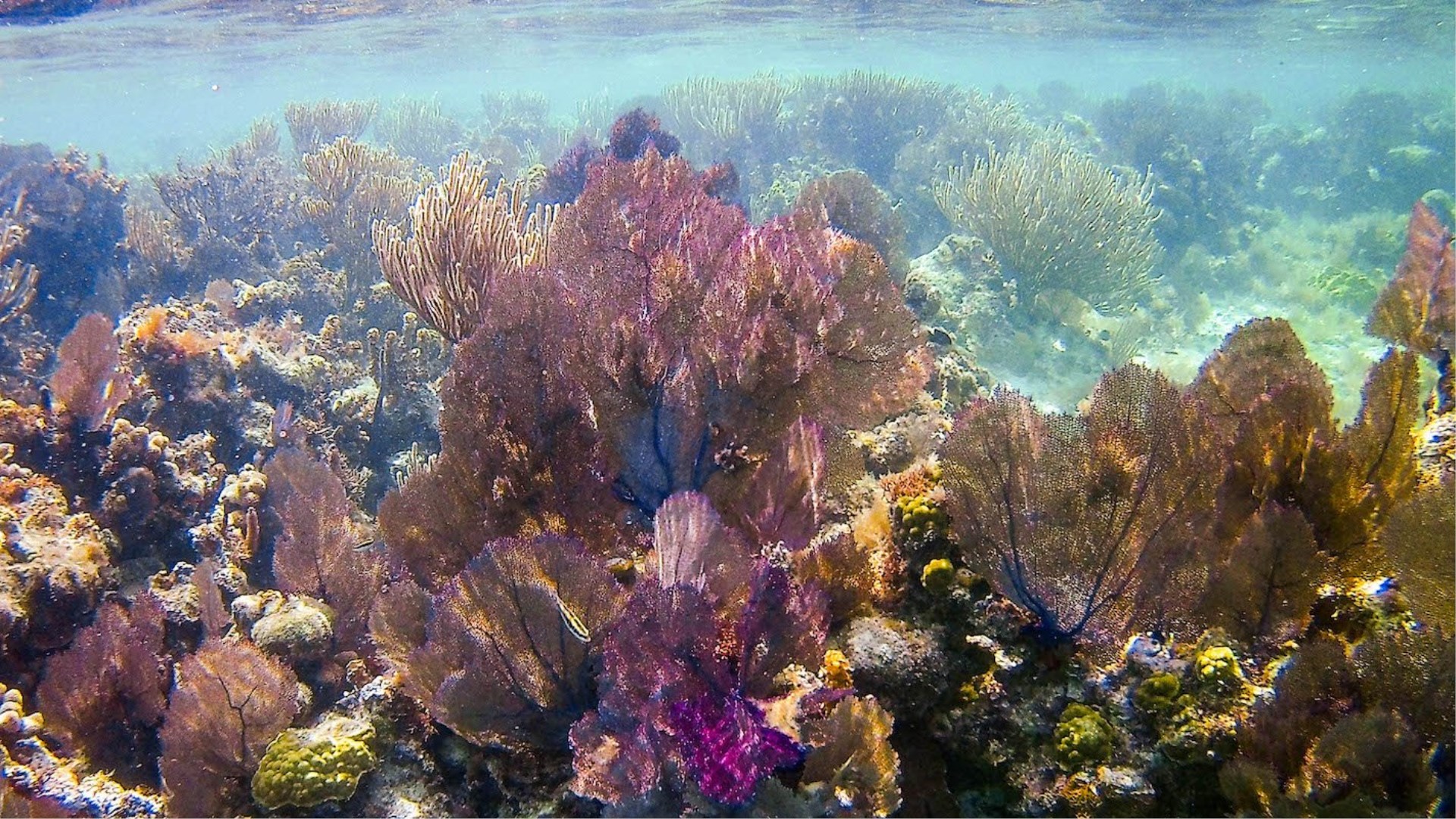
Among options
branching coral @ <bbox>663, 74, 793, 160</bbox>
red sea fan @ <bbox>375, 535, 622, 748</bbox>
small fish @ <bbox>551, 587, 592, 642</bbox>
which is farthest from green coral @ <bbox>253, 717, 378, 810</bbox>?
branching coral @ <bbox>663, 74, 793, 160</bbox>

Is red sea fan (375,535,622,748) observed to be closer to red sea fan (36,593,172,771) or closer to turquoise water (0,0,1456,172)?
red sea fan (36,593,172,771)

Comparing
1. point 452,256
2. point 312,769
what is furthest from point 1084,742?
point 452,256

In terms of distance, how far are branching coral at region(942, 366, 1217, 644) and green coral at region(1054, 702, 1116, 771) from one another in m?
0.36

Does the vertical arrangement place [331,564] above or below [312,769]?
below

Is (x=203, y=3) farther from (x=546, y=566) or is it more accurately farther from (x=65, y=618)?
(x=546, y=566)

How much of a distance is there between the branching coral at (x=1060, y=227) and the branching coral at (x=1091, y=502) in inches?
357

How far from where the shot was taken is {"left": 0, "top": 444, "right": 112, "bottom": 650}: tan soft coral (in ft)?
13.7

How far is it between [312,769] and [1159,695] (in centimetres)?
351

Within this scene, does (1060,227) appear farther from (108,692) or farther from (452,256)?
(108,692)

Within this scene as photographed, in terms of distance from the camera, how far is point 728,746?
254 cm

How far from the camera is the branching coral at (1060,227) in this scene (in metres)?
11.2

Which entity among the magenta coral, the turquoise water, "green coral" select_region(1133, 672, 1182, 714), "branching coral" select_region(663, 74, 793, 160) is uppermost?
the turquoise water

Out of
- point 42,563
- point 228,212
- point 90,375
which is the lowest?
point 42,563

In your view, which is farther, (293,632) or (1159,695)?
(293,632)
